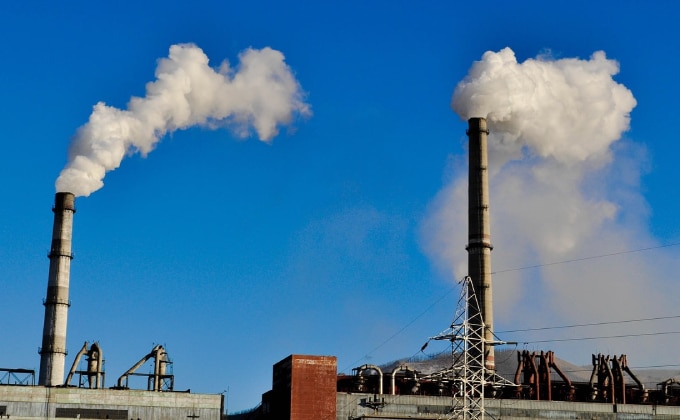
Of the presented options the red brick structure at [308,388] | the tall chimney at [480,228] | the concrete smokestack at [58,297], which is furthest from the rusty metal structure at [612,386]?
the concrete smokestack at [58,297]

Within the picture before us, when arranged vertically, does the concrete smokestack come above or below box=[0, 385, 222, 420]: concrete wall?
above

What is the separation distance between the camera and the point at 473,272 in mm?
86438

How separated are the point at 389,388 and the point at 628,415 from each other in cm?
2098

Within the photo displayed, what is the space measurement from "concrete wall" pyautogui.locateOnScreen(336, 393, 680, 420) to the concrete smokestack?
22225 mm

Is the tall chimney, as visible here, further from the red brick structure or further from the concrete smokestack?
the concrete smokestack

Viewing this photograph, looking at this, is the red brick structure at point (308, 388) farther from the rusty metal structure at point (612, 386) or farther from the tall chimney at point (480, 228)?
the rusty metal structure at point (612, 386)

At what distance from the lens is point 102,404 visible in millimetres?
70688

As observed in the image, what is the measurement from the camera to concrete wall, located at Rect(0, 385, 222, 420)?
69.4 m

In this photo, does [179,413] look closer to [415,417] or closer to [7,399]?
[7,399]

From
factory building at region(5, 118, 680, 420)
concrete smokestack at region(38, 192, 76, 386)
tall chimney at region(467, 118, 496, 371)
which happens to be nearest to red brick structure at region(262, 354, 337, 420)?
factory building at region(5, 118, 680, 420)

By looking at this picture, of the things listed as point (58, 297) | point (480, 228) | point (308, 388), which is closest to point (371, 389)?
point (308, 388)

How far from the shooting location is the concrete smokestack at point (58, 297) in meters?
77.9

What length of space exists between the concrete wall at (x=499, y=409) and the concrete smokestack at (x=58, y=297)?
22225 mm

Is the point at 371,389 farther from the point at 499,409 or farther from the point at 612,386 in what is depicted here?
the point at 612,386
